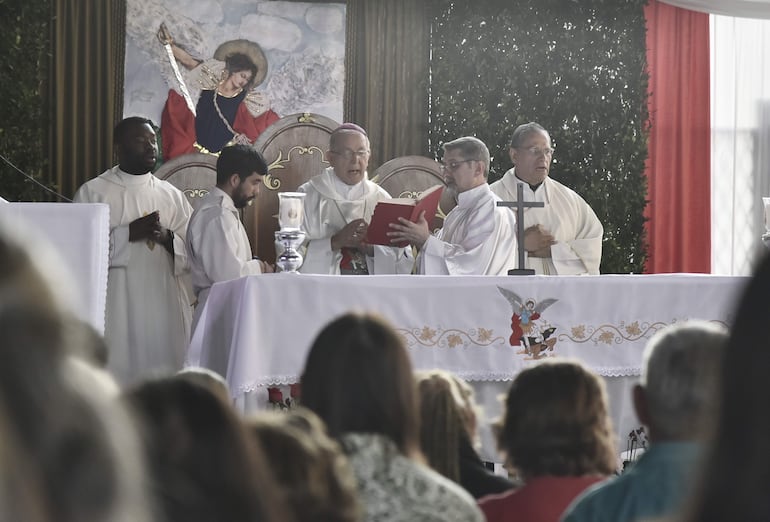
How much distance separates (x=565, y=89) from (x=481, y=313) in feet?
15.1

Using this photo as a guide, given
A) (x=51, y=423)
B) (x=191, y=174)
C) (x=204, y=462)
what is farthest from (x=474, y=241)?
(x=51, y=423)

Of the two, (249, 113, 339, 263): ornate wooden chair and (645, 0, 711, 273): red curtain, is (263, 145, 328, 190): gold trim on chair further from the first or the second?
(645, 0, 711, 273): red curtain

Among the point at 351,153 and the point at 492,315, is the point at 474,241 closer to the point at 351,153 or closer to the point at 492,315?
the point at 492,315

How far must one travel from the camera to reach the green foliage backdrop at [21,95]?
9125 mm

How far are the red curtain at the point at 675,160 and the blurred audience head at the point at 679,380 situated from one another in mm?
8262

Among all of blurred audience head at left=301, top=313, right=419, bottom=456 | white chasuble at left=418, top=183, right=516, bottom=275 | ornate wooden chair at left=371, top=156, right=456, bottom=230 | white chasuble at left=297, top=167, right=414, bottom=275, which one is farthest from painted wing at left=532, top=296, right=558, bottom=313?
blurred audience head at left=301, top=313, right=419, bottom=456

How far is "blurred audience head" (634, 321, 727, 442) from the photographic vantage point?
2.15 m

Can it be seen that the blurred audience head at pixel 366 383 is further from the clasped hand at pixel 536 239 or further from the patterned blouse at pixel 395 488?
the clasped hand at pixel 536 239

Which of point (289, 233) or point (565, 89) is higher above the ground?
point (565, 89)

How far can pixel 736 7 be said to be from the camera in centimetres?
958

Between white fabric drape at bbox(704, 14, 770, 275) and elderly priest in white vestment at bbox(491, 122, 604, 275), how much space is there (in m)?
3.29

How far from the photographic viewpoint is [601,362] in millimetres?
5891

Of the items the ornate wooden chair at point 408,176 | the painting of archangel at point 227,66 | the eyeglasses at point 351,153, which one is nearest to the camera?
the eyeglasses at point 351,153

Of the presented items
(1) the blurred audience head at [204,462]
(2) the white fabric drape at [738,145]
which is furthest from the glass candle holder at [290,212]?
(2) the white fabric drape at [738,145]
